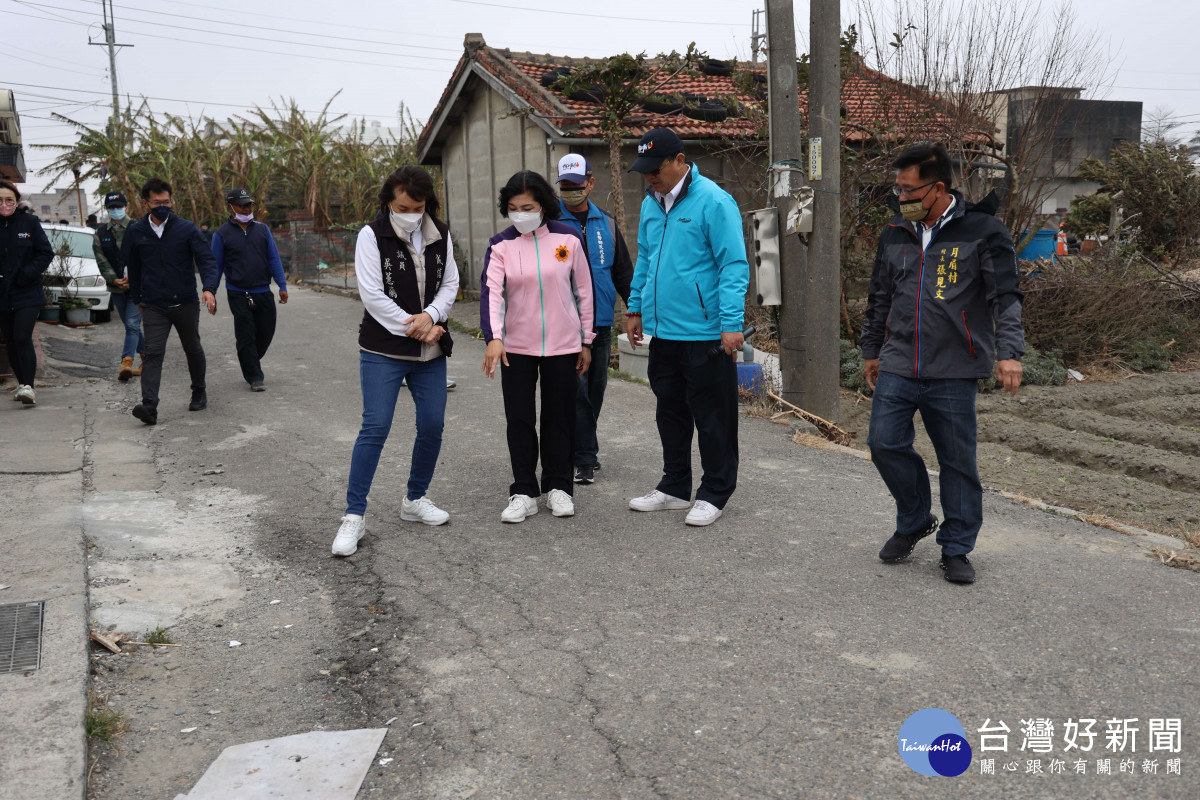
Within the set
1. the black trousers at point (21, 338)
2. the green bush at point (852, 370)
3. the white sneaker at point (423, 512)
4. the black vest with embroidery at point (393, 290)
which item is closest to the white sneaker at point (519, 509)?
the white sneaker at point (423, 512)

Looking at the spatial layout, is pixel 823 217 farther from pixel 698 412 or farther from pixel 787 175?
pixel 698 412

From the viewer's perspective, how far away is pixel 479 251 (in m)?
19.5

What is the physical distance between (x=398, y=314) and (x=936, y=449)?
257 centimetres

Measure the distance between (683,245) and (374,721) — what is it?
2805 millimetres

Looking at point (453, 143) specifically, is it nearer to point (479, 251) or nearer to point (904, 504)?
point (479, 251)

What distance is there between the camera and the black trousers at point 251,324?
9273 mm

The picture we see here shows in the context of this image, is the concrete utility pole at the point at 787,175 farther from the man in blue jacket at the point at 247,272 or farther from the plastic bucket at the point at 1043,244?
the plastic bucket at the point at 1043,244

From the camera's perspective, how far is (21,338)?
8203 mm

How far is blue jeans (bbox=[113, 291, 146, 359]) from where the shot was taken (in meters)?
10.1

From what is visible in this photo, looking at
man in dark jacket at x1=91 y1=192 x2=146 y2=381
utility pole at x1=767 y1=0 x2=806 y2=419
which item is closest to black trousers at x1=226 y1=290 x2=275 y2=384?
man in dark jacket at x1=91 y1=192 x2=146 y2=381

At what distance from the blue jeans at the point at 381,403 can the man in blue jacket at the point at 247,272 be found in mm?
4722

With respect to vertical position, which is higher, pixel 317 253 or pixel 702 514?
pixel 317 253

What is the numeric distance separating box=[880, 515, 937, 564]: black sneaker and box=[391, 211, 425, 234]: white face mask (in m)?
2.74

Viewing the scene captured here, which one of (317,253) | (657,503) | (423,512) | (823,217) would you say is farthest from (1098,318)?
(317,253)
